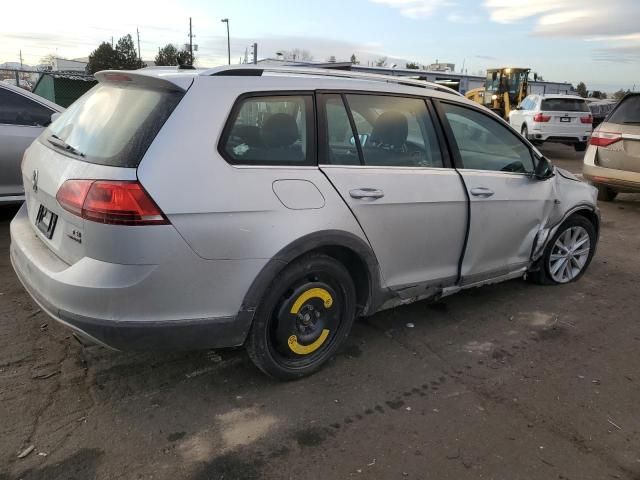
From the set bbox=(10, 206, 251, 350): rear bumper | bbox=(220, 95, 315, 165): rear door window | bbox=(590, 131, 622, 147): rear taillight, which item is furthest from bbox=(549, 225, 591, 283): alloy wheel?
bbox=(590, 131, 622, 147): rear taillight

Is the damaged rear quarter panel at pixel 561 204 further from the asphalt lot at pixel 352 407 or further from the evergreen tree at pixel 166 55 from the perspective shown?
the evergreen tree at pixel 166 55

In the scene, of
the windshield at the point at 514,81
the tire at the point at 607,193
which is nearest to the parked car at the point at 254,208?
the tire at the point at 607,193

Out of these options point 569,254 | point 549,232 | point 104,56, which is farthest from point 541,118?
point 104,56

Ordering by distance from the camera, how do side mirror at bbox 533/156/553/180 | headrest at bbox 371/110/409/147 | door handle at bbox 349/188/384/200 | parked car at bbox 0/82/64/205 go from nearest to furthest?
door handle at bbox 349/188/384/200 → headrest at bbox 371/110/409/147 → side mirror at bbox 533/156/553/180 → parked car at bbox 0/82/64/205

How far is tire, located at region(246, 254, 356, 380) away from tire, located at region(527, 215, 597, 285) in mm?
2294

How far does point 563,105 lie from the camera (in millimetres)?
16000

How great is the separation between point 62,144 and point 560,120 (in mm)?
15710

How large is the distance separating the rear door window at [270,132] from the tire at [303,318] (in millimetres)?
568

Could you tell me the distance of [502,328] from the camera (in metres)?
4.05

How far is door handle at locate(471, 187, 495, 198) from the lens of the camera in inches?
146

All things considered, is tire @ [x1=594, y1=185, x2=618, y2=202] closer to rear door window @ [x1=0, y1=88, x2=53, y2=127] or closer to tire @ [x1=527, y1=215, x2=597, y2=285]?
tire @ [x1=527, y1=215, x2=597, y2=285]

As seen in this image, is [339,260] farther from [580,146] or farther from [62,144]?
[580,146]

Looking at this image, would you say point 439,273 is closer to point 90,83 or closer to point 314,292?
point 314,292

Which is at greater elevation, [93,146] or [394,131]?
[394,131]
